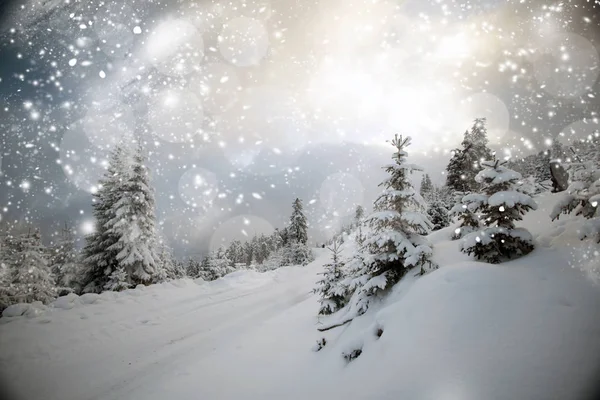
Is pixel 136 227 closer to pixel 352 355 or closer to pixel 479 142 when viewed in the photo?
pixel 352 355

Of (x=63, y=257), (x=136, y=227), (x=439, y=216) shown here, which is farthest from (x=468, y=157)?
(x=63, y=257)

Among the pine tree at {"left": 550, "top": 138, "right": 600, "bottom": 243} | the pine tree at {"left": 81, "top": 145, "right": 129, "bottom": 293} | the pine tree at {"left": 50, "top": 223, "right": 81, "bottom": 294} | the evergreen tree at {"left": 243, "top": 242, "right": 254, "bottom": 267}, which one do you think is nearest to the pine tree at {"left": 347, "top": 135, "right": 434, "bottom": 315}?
the pine tree at {"left": 550, "top": 138, "right": 600, "bottom": 243}

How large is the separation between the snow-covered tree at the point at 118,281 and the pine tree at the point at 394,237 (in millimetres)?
18787

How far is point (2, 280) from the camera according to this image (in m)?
17.7

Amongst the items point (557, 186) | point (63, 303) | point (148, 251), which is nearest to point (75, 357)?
point (63, 303)

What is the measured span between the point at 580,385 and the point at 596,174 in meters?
5.83

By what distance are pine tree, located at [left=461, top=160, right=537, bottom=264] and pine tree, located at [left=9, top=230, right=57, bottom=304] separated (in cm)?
2859

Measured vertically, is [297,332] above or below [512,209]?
below

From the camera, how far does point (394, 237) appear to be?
9.28 meters

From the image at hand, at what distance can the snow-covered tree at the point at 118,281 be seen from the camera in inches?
807

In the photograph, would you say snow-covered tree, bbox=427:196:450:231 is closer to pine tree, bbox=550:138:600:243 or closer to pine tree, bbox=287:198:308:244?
pine tree, bbox=287:198:308:244

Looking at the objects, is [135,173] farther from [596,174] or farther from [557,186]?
[557,186]

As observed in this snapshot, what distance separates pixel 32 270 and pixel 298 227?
113 ft

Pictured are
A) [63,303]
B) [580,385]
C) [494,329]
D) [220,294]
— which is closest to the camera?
[580,385]
